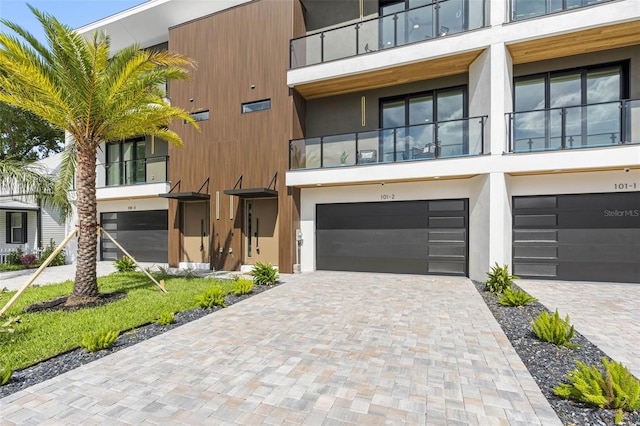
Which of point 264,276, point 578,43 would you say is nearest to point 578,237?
point 578,43

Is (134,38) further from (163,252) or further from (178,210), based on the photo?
(163,252)

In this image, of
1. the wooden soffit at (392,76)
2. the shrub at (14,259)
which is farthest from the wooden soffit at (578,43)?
the shrub at (14,259)

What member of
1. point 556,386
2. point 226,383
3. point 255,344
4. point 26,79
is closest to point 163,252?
point 26,79

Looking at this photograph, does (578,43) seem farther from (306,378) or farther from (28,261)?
(28,261)

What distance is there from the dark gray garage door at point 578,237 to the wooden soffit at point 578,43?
433 centimetres

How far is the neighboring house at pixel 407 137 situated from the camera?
837 centimetres

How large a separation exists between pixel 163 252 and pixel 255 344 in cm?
1155

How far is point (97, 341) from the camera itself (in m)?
4.35

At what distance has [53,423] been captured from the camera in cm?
280

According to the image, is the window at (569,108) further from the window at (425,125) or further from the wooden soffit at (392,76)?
the wooden soffit at (392,76)

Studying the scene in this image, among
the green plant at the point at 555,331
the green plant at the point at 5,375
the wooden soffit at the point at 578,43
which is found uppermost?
the wooden soffit at the point at 578,43

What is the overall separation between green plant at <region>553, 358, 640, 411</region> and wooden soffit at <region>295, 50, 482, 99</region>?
890 cm

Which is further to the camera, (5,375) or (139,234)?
(139,234)

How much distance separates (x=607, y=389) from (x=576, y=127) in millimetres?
8053
